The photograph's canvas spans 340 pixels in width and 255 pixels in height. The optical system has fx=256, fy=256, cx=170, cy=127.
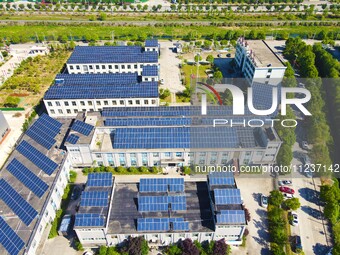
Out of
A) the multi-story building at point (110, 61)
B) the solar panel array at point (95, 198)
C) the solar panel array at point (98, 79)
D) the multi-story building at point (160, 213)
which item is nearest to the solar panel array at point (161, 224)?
the multi-story building at point (160, 213)

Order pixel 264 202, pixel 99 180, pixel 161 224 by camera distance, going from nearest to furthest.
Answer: pixel 161 224, pixel 99 180, pixel 264 202

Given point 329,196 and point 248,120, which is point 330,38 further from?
point 329,196

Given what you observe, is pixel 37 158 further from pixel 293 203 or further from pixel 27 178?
pixel 293 203

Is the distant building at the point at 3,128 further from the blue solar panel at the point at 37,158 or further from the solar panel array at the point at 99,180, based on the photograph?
the solar panel array at the point at 99,180

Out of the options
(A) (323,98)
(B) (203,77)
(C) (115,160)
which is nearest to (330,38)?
(A) (323,98)

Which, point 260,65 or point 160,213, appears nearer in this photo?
point 160,213

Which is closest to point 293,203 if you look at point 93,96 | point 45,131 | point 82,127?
point 82,127

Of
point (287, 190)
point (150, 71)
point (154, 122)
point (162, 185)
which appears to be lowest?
point (287, 190)
